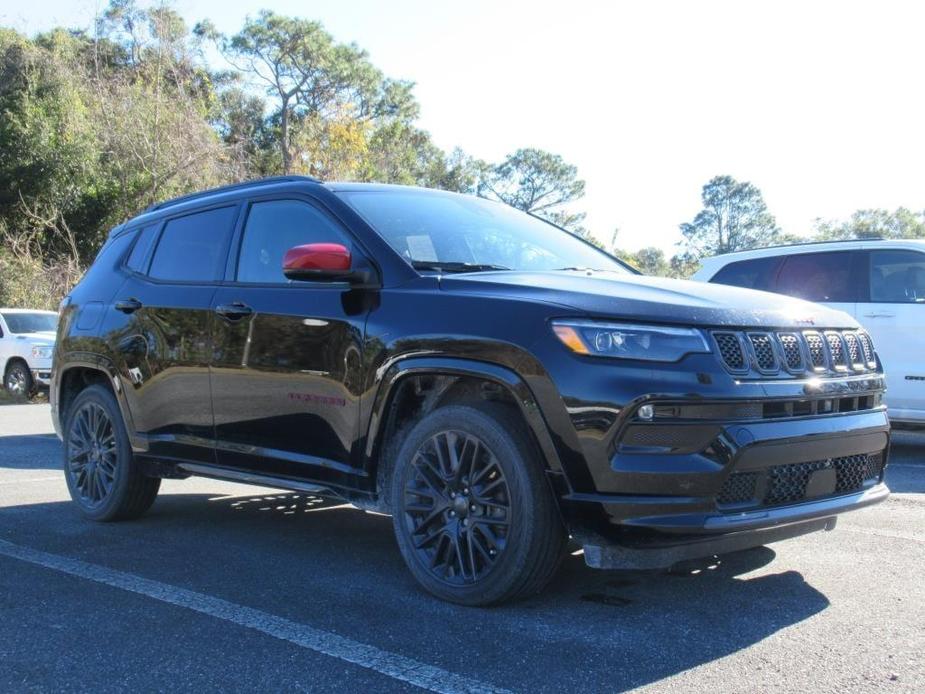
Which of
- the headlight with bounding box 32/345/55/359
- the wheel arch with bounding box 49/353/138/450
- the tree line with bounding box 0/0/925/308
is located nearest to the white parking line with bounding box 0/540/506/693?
the wheel arch with bounding box 49/353/138/450

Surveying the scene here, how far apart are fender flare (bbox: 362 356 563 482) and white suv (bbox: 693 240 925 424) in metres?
5.84

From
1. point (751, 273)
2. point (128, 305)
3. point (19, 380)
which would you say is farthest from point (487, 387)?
point (19, 380)

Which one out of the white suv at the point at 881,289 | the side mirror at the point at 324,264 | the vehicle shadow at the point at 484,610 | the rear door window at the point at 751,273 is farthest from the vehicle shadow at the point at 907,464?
the side mirror at the point at 324,264

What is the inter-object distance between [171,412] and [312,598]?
1678 mm

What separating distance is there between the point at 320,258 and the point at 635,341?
1468 millimetres

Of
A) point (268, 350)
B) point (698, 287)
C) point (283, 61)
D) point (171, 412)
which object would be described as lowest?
point (171, 412)

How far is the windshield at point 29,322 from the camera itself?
56.9 ft

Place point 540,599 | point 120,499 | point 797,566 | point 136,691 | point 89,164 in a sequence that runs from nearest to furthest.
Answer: point 136,691 → point 540,599 → point 797,566 → point 120,499 → point 89,164

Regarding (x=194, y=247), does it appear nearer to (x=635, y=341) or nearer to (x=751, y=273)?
(x=635, y=341)

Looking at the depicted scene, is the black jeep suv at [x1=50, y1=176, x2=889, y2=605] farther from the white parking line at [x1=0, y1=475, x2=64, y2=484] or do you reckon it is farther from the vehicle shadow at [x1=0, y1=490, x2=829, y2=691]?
the white parking line at [x1=0, y1=475, x2=64, y2=484]

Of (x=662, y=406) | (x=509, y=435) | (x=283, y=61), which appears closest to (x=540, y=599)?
(x=509, y=435)

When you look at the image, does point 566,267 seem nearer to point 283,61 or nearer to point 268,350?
point 268,350

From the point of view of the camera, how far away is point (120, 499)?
18.5 ft

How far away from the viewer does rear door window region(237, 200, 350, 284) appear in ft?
15.4
